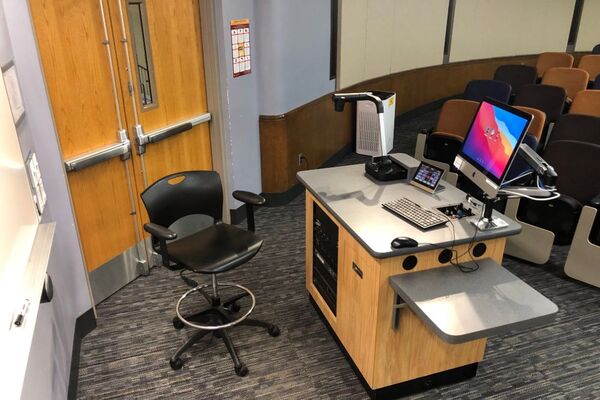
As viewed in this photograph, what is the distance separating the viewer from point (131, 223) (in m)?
3.16

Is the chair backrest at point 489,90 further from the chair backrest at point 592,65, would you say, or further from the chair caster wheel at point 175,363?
the chair caster wheel at point 175,363

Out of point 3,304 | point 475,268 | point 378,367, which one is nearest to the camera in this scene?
point 3,304

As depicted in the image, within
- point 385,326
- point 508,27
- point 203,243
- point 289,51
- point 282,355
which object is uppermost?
point 508,27

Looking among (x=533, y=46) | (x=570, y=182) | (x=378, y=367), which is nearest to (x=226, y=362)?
(x=378, y=367)

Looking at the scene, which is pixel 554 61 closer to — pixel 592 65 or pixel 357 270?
pixel 592 65

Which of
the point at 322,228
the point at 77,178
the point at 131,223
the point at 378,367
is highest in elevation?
the point at 77,178

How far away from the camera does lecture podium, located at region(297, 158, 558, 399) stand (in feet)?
5.61

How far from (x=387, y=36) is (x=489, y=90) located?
6.43ft

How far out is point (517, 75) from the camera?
6023mm

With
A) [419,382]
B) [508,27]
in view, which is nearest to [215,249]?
[419,382]

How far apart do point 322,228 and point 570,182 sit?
1838 mm

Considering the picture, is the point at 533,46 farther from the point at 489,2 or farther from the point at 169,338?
the point at 169,338

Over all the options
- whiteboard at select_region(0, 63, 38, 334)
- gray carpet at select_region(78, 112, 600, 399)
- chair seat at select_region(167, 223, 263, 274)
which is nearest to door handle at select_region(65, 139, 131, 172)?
chair seat at select_region(167, 223, 263, 274)

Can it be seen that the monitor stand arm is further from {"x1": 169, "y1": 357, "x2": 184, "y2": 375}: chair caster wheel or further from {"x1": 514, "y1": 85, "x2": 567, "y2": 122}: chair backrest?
{"x1": 514, "y1": 85, "x2": 567, "y2": 122}: chair backrest
